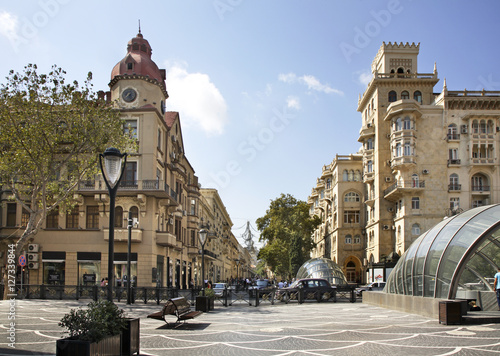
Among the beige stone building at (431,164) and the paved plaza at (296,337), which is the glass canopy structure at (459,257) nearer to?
the paved plaza at (296,337)

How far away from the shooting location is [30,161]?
27484 millimetres

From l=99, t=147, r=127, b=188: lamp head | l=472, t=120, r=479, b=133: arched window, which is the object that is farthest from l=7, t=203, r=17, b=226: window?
l=472, t=120, r=479, b=133: arched window

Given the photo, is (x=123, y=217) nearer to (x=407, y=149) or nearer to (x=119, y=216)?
(x=119, y=216)

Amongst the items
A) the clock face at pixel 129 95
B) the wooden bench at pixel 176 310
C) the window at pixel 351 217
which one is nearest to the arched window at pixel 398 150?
the window at pixel 351 217

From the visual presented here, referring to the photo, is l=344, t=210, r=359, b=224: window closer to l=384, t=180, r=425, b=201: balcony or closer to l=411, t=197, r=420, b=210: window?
l=384, t=180, r=425, b=201: balcony

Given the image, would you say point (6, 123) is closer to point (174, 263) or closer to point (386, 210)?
point (174, 263)

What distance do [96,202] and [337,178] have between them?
42.8 meters

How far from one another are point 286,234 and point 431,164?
23497 millimetres

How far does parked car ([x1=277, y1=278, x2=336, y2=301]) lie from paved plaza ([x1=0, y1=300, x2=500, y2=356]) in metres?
12.9

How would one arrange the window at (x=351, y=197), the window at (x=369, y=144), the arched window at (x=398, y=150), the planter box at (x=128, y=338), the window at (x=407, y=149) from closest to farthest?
the planter box at (x=128, y=338) < the window at (x=407, y=149) < the arched window at (x=398, y=150) < the window at (x=369, y=144) < the window at (x=351, y=197)

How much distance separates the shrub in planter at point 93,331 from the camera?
786cm

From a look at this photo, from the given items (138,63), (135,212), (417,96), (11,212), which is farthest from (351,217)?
(11,212)

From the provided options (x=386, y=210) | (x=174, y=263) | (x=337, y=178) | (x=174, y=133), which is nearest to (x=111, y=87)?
(x=174, y=133)

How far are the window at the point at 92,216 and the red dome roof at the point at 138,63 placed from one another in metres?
11.1
